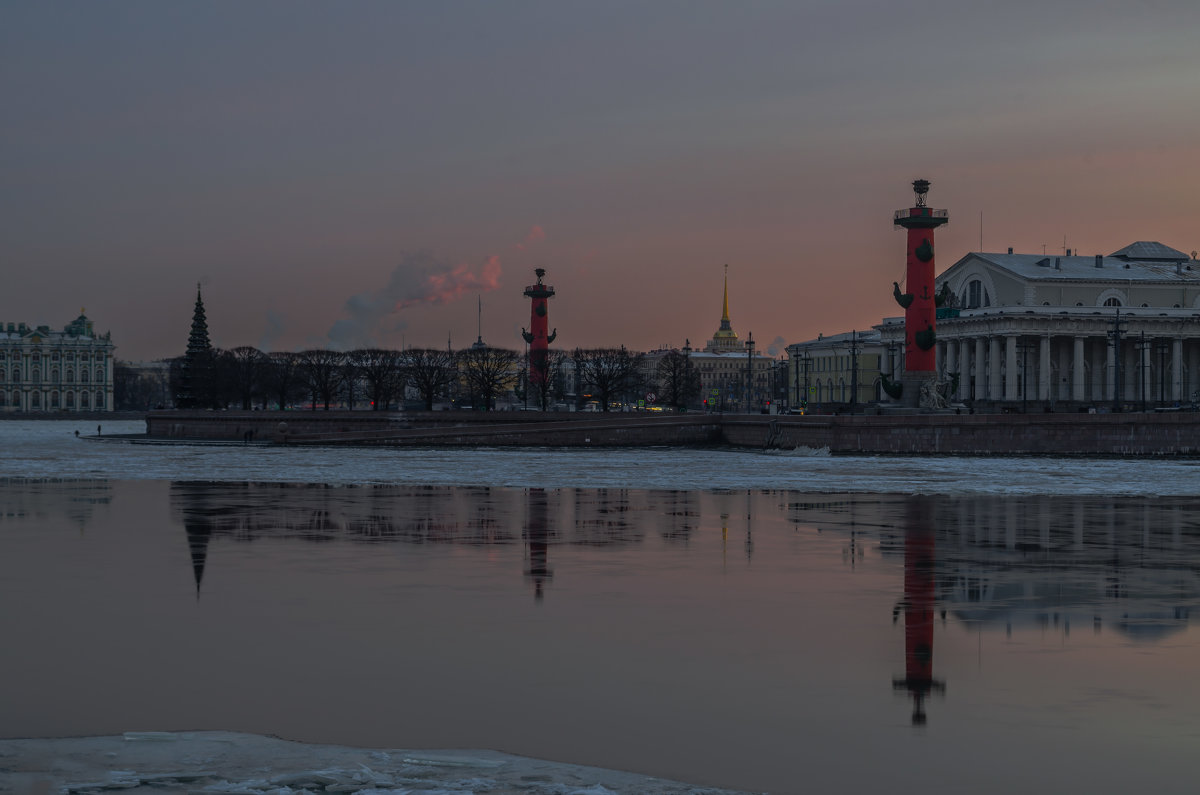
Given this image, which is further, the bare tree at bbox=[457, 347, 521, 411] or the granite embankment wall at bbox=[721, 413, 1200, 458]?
the bare tree at bbox=[457, 347, 521, 411]

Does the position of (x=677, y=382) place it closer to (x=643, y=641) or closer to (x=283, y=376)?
(x=283, y=376)

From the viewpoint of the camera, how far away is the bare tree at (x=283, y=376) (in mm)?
110188

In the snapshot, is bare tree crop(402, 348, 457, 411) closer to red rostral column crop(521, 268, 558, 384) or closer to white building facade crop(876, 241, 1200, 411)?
red rostral column crop(521, 268, 558, 384)

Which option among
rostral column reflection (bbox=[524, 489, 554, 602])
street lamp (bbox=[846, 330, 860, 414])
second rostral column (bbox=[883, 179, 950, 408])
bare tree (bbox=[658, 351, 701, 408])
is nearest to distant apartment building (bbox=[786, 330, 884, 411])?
street lamp (bbox=[846, 330, 860, 414])

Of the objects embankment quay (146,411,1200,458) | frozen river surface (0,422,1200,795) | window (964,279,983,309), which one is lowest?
frozen river surface (0,422,1200,795)

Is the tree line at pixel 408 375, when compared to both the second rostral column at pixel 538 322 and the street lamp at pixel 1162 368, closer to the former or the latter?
the second rostral column at pixel 538 322

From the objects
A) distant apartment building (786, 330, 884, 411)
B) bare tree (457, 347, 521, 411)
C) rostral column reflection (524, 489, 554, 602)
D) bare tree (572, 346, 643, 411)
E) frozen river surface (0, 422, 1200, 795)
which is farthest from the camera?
distant apartment building (786, 330, 884, 411)

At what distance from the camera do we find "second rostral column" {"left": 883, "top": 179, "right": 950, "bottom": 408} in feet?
215

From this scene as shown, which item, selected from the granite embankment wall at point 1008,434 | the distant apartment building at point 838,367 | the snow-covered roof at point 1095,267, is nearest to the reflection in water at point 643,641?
the granite embankment wall at point 1008,434

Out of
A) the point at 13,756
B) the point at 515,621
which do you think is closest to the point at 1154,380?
the point at 515,621

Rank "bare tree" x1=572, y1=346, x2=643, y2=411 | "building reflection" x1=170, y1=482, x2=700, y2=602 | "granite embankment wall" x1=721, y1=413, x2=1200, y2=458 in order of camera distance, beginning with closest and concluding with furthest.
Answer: "building reflection" x1=170, y1=482, x2=700, y2=602, "granite embankment wall" x1=721, y1=413, x2=1200, y2=458, "bare tree" x1=572, y1=346, x2=643, y2=411

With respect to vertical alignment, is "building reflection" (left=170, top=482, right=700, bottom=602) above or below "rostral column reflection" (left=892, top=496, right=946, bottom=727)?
above

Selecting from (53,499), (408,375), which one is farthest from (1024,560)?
(408,375)

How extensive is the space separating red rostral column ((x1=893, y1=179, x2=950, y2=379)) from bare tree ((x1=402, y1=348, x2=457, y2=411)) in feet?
151
